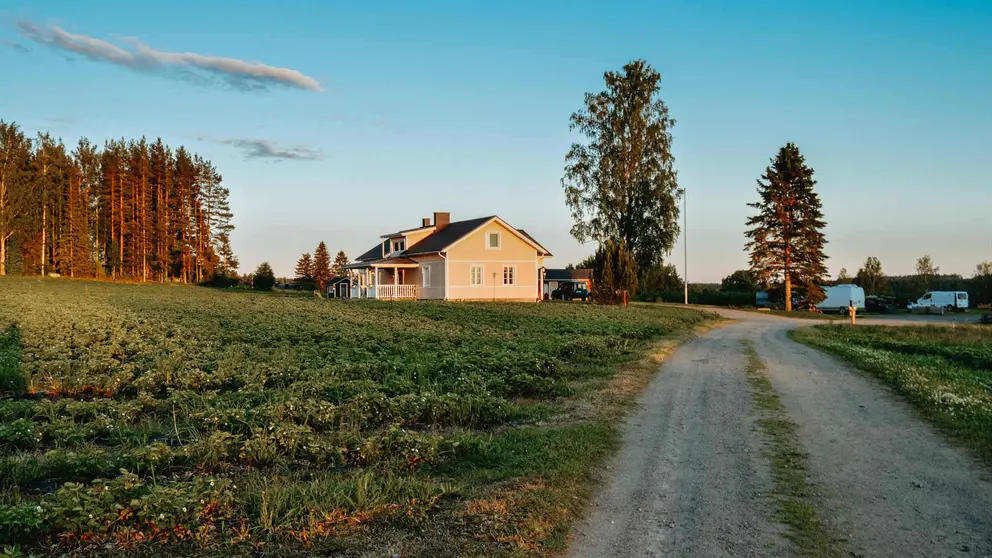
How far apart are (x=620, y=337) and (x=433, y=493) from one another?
1518cm

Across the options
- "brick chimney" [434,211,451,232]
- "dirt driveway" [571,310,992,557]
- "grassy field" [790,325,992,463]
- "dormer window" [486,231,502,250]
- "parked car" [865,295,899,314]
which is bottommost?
"dirt driveway" [571,310,992,557]

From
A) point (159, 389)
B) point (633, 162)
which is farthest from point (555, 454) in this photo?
point (633, 162)

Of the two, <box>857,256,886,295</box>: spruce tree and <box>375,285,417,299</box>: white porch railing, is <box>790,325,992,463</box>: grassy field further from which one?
<box>857,256,886,295</box>: spruce tree

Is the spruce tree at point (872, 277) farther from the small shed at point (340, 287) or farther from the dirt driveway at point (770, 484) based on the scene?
the dirt driveway at point (770, 484)

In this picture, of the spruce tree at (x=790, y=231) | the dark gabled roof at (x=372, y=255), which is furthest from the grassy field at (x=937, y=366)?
the dark gabled roof at (x=372, y=255)

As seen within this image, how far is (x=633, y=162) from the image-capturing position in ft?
139

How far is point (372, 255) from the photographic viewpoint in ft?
184

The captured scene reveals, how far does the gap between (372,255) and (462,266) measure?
14.5 meters

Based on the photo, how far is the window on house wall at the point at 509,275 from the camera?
151 ft

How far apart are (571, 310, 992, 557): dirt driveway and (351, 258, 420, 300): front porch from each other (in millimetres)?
35529

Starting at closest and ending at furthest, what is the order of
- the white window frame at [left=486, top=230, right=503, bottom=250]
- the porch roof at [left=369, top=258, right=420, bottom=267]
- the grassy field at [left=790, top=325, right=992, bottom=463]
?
1. the grassy field at [left=790, top=325, right=992, bottom=463]
2. the white window frame at [left=486, top=230, right=503, bottom=250]
3. the porch roof at [left=369, top=258, right=420, bottom=267]

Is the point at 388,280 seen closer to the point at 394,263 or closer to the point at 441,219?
the point at 394,263

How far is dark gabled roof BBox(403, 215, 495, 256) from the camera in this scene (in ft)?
146

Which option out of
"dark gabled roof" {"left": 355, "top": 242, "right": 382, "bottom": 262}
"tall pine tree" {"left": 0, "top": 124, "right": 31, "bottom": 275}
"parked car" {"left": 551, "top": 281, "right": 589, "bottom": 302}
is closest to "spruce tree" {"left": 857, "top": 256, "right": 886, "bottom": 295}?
"parked car" {"left": 551, "top": 281, "right": 589, "bottom": 302}
